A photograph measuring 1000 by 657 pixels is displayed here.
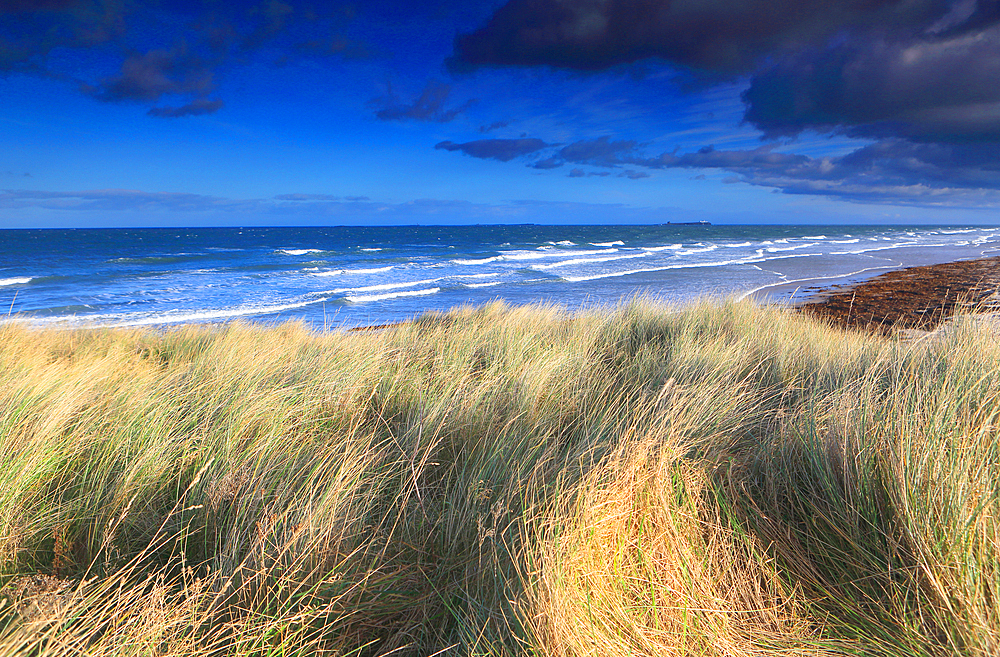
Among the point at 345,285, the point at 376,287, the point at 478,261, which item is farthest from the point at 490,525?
the point at 478,261

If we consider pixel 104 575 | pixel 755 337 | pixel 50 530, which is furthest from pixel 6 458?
pixel 755 337

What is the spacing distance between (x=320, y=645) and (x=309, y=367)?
2681mm

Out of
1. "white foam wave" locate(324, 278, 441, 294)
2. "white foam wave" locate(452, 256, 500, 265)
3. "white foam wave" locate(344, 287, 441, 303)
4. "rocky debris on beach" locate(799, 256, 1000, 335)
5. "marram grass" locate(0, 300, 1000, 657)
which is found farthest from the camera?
"white foam wave" locate(452, 256, 500, 265)

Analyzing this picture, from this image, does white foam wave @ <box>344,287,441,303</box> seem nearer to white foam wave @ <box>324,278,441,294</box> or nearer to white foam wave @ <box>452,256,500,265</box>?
white foam wave @ <box>324,278,441,294</box>

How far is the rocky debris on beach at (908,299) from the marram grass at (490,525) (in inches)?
250

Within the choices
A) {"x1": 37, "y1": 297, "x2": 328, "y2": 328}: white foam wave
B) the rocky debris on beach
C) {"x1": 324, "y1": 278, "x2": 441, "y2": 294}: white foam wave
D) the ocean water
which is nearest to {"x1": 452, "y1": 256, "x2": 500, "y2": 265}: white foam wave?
the ocean water

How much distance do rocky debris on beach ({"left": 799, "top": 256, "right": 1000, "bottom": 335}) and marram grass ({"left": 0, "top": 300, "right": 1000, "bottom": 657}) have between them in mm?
6360

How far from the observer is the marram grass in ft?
5.63

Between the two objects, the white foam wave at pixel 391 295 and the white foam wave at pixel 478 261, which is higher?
the white foam wave at pixel 478 261

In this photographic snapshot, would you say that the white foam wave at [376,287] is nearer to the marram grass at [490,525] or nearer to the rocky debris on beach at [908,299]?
the rocky debris on beach at [908,299]

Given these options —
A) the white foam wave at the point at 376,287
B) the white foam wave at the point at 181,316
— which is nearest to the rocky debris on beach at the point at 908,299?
the white foam wave at the point at 181,316

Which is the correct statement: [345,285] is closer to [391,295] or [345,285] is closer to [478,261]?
[391,295]

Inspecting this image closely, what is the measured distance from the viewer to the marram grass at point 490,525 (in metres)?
1.71

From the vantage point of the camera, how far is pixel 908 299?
13.2 m
